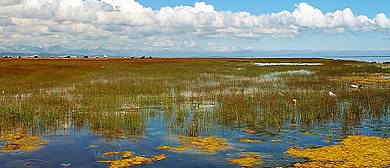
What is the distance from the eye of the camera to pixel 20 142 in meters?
14.9

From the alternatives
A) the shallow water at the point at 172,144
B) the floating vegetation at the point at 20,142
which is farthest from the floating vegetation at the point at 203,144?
the floating vegetation at the point at 20,142

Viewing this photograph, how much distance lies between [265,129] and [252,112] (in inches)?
122

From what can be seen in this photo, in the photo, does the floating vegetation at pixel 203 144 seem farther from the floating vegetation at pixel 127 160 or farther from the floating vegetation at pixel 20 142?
the floating vegetation at pixel 20 142

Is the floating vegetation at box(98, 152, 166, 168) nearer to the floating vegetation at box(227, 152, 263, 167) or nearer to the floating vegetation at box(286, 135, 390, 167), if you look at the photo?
the floating vegetation at box(227, 152, 263, 167)

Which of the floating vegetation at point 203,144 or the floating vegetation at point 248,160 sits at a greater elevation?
the floating vegetation at point 203,144

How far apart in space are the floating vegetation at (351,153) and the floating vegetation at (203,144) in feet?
8.61

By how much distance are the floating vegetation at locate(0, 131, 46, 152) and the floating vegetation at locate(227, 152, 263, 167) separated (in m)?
7.57

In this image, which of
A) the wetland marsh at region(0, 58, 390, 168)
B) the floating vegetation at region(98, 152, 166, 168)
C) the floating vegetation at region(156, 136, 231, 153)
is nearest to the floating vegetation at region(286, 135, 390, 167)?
the wetland marsh at region(0, 58, 390, 168)

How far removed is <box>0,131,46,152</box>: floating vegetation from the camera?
14.2m

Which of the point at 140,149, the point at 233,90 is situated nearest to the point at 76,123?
the point at 140,149

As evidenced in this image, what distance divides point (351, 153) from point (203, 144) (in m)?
5.39

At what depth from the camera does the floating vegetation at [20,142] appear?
14.2 metres

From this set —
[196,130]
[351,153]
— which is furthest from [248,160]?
[196,130]

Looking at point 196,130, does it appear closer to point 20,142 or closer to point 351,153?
point 351,153
